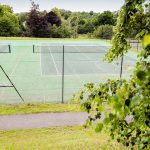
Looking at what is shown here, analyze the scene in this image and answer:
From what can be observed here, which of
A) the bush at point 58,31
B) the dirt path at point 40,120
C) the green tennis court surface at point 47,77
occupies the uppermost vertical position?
the bush at point 58,31

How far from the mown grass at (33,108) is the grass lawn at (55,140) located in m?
1.83

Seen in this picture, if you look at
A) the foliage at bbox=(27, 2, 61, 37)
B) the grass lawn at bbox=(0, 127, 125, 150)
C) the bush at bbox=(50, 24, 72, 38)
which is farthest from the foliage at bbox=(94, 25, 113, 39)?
the grass lawn at bbox=(0, 127, 125, 150)

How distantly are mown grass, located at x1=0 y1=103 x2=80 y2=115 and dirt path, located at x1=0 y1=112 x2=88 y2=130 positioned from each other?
0.32 m

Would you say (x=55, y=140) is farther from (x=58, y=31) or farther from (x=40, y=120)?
(x=58, y=31)

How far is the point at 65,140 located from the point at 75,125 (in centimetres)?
172

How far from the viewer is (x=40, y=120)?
10.2 meters

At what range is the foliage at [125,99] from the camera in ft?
5.03

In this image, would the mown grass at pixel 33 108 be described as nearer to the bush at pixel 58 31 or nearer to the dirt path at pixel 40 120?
the dirt path at pixel 40 120

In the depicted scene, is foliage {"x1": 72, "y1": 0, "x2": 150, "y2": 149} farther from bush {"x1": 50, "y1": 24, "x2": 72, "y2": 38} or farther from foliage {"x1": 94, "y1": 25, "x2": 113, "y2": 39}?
bush {"x1": 50, "y1": 24, "x2": 72, "y2": 38}

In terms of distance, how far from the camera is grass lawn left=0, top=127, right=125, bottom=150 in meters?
7.29

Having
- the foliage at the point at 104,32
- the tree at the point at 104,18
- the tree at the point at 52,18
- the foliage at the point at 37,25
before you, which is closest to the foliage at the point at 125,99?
the foliage at the point at 104,32

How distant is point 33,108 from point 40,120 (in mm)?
1354

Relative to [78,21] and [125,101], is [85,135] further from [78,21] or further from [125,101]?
[78,21]

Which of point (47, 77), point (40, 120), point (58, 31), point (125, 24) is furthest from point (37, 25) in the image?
point (125, 24)
